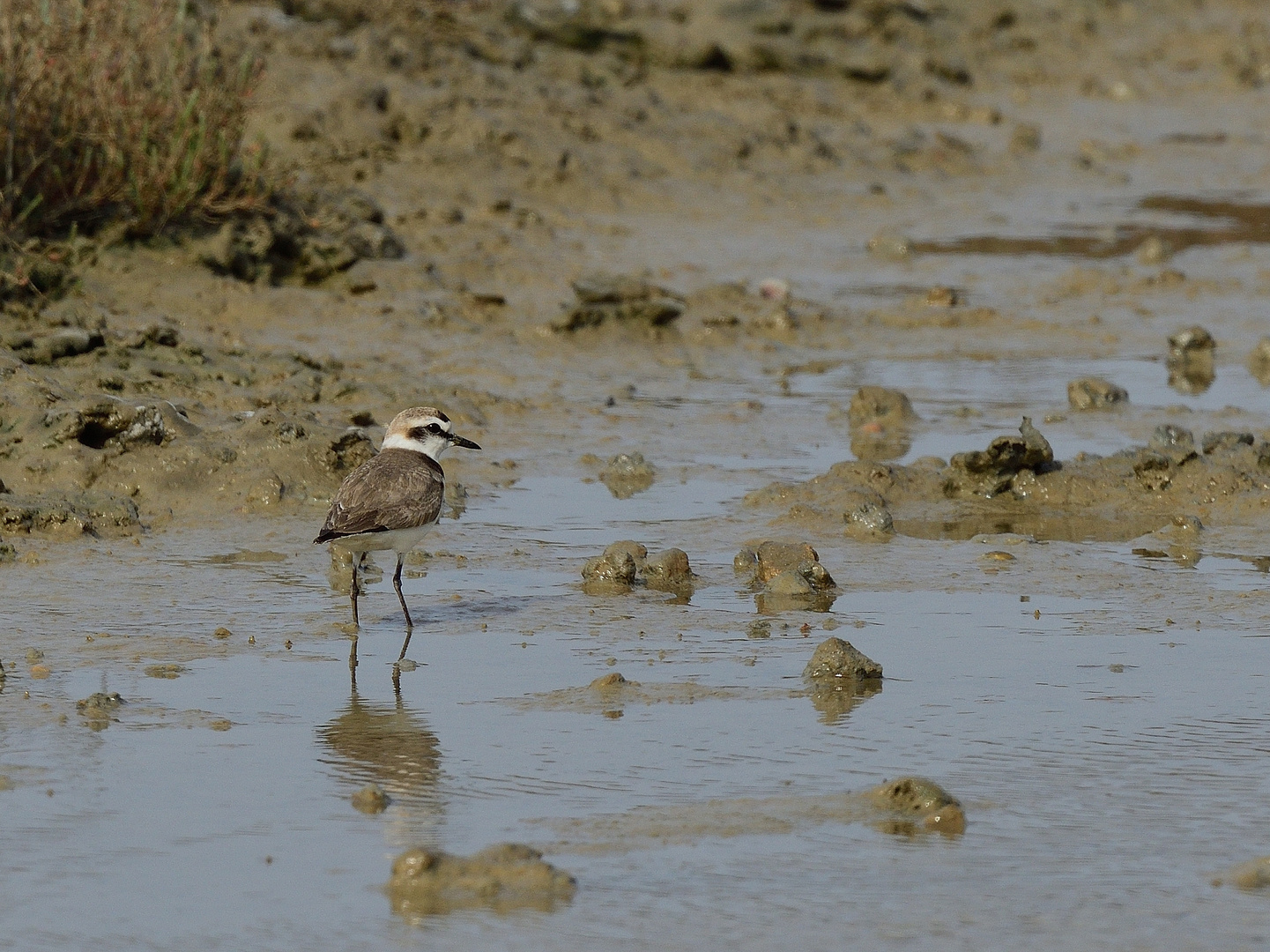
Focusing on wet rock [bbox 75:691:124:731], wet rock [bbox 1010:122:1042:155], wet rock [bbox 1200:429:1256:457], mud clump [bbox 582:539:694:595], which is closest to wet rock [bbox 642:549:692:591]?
mud clump [bbox 582:539:694:595]

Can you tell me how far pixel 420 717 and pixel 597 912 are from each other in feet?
5.54

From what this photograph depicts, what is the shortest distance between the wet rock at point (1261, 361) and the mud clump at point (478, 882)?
27.7 feet

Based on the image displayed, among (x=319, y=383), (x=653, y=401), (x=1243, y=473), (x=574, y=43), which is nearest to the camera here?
(x=1243, y=473)

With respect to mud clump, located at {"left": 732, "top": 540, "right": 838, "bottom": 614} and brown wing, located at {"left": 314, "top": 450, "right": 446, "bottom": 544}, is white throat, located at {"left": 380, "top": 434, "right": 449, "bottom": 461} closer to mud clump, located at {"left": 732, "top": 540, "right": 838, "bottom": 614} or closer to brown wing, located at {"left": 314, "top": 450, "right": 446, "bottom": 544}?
brown wing, located at {"left": 314, "top": 450, "right": 446, "bottom": 544}

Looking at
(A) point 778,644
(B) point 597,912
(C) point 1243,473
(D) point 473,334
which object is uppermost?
(D) point 473,334

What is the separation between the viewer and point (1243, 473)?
922 centimetres

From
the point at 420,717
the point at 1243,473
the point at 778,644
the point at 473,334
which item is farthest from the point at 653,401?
the point at 420,717

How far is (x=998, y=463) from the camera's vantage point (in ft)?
30.2

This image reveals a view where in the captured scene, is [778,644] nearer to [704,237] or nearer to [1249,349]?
[1249,349]

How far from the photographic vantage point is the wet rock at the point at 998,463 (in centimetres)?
916

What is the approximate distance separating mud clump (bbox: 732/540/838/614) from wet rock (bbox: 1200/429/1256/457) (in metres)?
2.52

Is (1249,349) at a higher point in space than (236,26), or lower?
lower

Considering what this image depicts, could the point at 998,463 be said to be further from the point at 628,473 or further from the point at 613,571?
the point at 613,571

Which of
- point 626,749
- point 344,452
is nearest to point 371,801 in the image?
point 626,749
